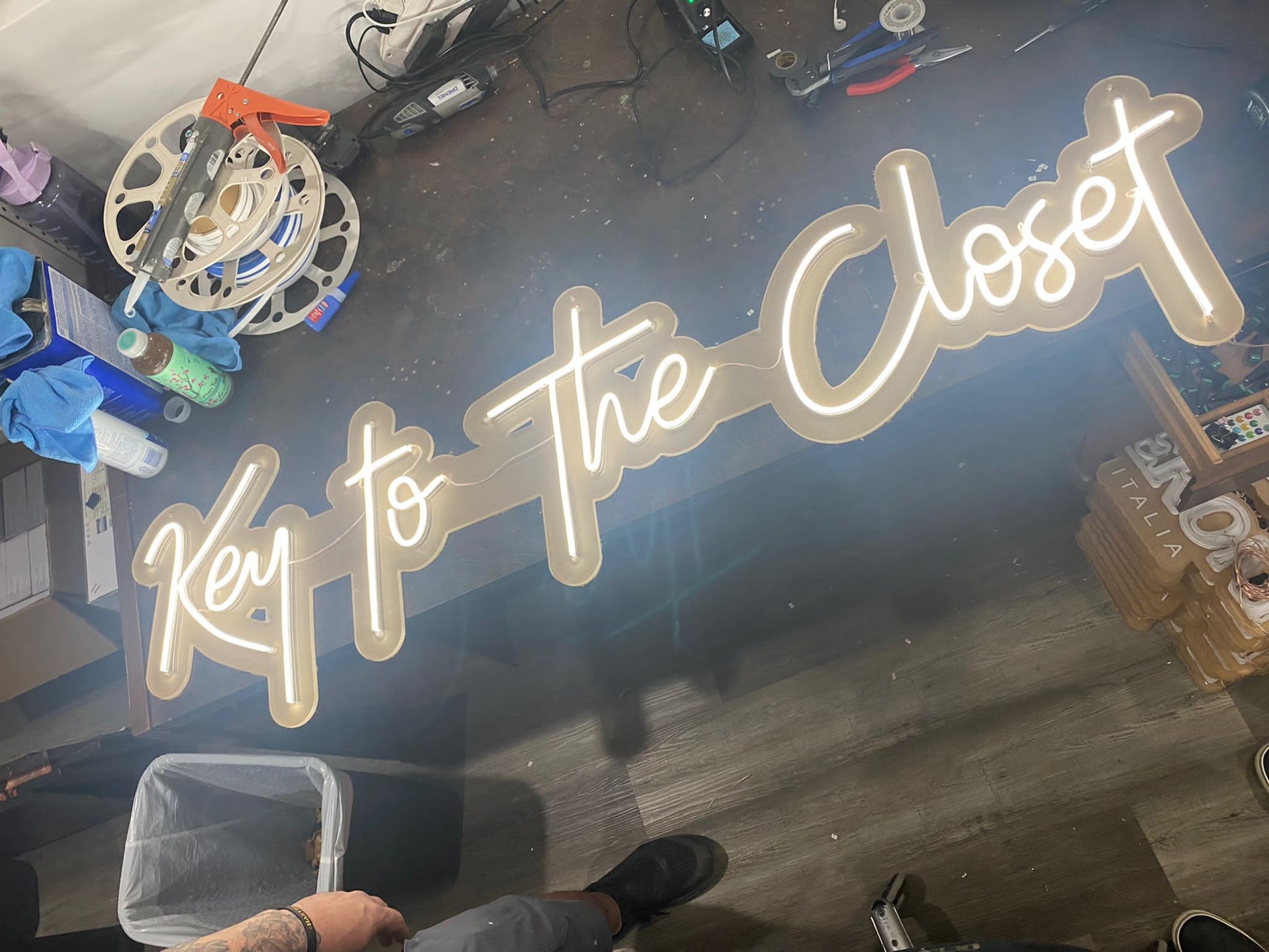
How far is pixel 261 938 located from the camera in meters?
1.17

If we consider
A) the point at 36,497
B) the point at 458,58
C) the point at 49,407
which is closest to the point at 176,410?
the point at 49,407

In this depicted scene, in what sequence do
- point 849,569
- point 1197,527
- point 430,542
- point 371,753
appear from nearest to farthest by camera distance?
point 430,542, point 1197,527, point 849,569, point 371,753

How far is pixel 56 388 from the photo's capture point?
1.25 metres

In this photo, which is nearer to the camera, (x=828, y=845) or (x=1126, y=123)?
(x=1126, y=123)

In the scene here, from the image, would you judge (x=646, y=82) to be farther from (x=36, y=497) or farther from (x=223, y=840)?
(x=223, y=840)

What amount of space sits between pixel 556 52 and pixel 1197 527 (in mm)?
1506

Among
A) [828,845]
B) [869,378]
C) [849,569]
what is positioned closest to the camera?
[869,378]

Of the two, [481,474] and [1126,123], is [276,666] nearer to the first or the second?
[481,474]

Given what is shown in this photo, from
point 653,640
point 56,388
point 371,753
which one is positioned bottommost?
point 653,640

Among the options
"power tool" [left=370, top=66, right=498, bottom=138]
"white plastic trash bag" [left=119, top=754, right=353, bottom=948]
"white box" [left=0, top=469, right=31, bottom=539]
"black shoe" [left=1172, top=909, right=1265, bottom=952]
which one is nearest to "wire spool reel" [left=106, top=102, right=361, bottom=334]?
"power tool" [left=370, top=66, right=498, bottom=138]

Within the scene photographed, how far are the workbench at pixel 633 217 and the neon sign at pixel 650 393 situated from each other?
9cm

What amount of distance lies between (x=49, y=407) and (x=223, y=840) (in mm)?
964

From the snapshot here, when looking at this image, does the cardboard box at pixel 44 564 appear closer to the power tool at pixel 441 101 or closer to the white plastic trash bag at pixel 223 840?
the white plastic trash bag at pixel 223 840

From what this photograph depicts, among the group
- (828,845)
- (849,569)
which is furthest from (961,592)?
(828,845)
